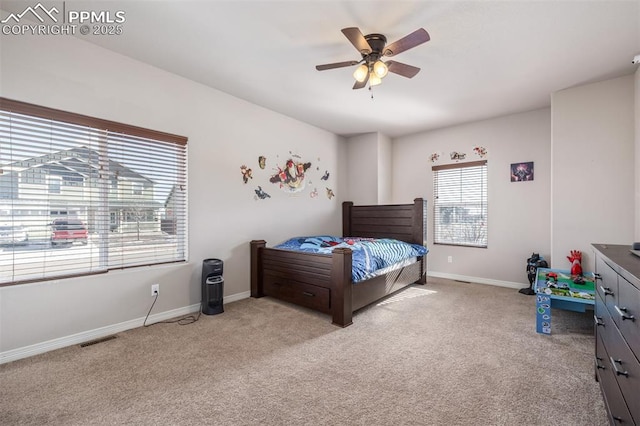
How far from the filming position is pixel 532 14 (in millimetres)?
2037

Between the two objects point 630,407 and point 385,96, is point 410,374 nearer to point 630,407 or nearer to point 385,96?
point 630,407

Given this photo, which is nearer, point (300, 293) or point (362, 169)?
point (300, 293)

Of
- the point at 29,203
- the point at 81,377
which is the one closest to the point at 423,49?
the point at 29,203

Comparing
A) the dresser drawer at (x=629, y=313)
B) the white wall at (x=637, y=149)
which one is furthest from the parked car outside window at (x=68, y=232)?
the white wall at (x=637, y=149)

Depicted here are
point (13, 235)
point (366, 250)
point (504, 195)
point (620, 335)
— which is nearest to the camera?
point (620, 335)

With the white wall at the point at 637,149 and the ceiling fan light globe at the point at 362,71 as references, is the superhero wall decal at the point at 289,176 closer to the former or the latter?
the ceiling fan light globe at the point at 362,71

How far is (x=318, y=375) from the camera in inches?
74.8

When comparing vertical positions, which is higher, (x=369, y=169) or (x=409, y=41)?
(x=409, y=41)

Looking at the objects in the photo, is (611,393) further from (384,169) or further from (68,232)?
(384,169)

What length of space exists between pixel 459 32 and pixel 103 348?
3843 mm

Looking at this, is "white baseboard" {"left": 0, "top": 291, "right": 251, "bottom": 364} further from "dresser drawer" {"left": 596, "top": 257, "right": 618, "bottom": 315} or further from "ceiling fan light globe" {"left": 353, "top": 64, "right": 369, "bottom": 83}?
"dresser drawer" {"left": 596, "top": 257, "right": 618, "bottom": 315}

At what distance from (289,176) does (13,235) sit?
9.57 ft

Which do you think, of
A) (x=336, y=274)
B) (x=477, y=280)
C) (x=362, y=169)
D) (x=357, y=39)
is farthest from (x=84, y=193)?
(x=477, y=280)

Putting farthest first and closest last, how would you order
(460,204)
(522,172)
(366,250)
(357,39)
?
1. (460,204)
2. (522,172)
3. (366,250)
4. (357,39)
